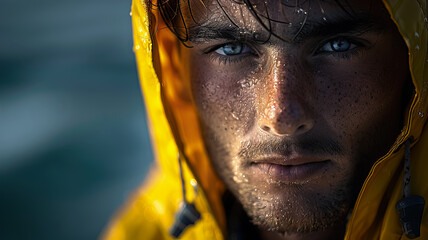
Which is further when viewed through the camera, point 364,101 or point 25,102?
point 25,102

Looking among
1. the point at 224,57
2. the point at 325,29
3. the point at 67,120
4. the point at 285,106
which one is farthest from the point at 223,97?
the point at 67,120

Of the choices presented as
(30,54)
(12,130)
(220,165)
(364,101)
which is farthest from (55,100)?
(364,101)

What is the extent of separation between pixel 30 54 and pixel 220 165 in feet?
19.0

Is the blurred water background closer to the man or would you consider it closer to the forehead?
the man

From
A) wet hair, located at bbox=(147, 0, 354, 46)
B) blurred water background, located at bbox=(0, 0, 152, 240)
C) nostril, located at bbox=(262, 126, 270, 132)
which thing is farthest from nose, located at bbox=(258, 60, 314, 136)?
blurred water background, located at bbox=(0, 0, 152, 240)

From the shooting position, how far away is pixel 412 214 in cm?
120

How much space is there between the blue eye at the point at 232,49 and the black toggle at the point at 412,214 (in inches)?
21.2

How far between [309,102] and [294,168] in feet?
0.58

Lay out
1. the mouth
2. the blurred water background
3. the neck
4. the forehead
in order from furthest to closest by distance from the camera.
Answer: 1. the blurred water background
2. the neck
3. the mouth
4. the forehead

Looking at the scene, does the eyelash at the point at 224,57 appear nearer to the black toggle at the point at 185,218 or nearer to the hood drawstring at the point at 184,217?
the hood drawstring at the point at 184,217

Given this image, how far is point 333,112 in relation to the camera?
48.0 inches

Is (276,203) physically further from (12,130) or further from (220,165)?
(12,130)

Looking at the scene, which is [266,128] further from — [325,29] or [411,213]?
[411,213]

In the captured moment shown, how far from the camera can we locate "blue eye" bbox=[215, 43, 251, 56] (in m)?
1.25
